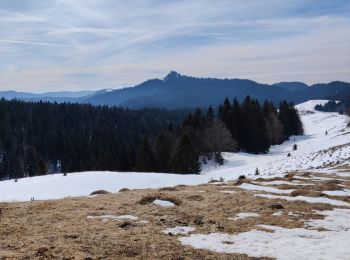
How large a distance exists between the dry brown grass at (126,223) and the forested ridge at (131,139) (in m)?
46.8

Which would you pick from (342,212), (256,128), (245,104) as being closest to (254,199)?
(342,212)

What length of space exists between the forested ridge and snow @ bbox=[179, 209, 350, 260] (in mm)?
51033

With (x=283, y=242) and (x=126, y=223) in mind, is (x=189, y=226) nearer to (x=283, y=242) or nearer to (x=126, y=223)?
(x=126, y=223)

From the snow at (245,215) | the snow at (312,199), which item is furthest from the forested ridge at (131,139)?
the snow at (245,215)

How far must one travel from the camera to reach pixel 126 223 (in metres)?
11.9

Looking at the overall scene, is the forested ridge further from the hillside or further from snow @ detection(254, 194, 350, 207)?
the hillside

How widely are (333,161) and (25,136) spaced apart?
144 meters

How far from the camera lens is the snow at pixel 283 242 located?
963cm

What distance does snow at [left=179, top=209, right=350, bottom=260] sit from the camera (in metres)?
9.63

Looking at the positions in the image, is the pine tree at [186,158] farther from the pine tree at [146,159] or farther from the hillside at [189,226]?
the hillside at [189,226]

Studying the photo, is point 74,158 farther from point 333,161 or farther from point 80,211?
point 80,211

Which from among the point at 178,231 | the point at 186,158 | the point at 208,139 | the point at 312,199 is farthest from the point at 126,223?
the point at 208,139

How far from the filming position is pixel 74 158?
5251 inches

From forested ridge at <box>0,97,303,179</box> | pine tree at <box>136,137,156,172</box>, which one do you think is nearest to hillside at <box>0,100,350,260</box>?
forested ridge at <box>0,97,303,179</box>
